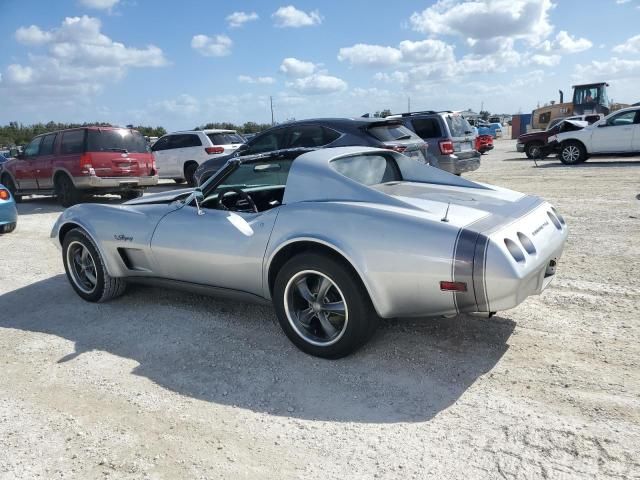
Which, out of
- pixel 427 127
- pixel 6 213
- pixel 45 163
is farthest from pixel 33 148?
pixel 427 127

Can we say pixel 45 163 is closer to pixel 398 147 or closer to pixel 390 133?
pixel 390 133

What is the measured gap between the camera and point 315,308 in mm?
3424

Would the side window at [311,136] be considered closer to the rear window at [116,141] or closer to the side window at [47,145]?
the rear window at [116,141]

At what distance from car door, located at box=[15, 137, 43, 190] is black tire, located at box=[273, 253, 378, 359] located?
1084cm

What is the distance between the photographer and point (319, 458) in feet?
8.04

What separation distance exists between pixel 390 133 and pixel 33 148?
889 centimetres

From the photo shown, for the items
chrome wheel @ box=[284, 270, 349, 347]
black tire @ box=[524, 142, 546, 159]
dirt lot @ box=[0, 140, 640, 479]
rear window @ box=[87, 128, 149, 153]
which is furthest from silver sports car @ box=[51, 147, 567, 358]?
black tire @ box=[524, 142, 546, 159]

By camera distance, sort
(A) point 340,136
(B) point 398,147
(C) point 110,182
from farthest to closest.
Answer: (C) point 110,182 → (A) point 340,136 → (B) point 398,147

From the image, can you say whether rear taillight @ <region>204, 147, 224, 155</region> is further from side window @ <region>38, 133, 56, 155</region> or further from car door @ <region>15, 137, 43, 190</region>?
car door @ <region>15, 137, 43, 190</region>

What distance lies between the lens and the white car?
49.4 feet

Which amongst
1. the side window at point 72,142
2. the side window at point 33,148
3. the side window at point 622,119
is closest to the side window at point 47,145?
the side window at point 33,148

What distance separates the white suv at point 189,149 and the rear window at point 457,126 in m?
5.48

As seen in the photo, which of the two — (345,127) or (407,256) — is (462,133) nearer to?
(345,127)

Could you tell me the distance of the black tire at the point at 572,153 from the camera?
52.7 feet
